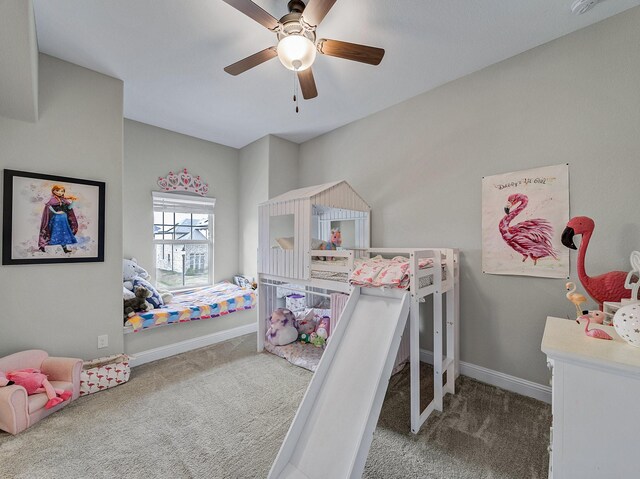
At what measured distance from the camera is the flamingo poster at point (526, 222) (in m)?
2.01

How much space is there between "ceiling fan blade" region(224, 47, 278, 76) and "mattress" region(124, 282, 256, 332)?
2.45 metres

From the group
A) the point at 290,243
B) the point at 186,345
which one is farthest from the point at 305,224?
the point at 186,345

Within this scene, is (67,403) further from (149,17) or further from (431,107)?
(431,107)

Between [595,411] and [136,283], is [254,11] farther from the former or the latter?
[136,283]

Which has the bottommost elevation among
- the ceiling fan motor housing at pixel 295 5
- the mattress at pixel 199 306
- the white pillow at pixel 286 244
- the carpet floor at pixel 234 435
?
the carpet floor at pixel 234 435

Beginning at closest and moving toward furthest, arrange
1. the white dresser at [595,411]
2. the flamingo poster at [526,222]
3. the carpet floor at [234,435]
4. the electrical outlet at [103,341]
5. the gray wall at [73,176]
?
1. the white dresser at [595,411]
2. the carpet floor at [234,435]
3. the flamingo poster at [526,222]
4. the gray wall at [73,176]
5. the electrical outlet at [103,341]

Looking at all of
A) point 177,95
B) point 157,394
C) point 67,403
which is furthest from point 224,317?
point 177,95

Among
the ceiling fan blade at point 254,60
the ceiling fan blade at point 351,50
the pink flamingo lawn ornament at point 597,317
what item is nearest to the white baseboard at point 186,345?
the ceiling fan blade at point 254,60

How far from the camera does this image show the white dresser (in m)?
0.88

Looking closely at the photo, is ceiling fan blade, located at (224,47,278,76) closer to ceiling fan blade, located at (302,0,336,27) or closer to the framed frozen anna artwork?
ceiling fan blade, located at (302,0,336,27)

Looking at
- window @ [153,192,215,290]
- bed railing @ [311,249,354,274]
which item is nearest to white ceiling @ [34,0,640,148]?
window @ [153,192,215,290]

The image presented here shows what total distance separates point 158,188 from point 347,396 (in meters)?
3.44

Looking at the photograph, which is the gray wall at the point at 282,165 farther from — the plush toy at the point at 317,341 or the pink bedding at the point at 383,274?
the pink bedding at the point at 383,274

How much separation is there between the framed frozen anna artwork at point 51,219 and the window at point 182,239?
1.18 metres
